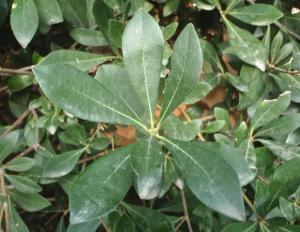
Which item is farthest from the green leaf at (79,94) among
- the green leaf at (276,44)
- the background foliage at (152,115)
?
the green leaf at (276,44)

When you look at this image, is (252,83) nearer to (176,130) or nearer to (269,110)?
(269,110)

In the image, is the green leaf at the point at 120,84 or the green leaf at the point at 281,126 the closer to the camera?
the green leaf at the point at 120,84

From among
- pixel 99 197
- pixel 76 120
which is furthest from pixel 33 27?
pixel 99 197

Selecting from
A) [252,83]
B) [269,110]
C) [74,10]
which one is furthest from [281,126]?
[74,10]

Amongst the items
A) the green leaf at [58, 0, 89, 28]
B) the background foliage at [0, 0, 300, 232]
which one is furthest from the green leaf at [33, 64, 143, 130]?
the green leaf at [58, 0, 89, 28]

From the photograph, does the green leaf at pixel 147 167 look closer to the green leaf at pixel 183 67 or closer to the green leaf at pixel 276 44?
the green leaf at pixel 183 67

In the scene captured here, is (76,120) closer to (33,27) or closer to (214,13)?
(33,27)

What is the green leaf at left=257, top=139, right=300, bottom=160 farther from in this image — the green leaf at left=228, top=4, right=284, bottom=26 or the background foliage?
the green leaf at left=228, top=4, right=284, bottom=26
